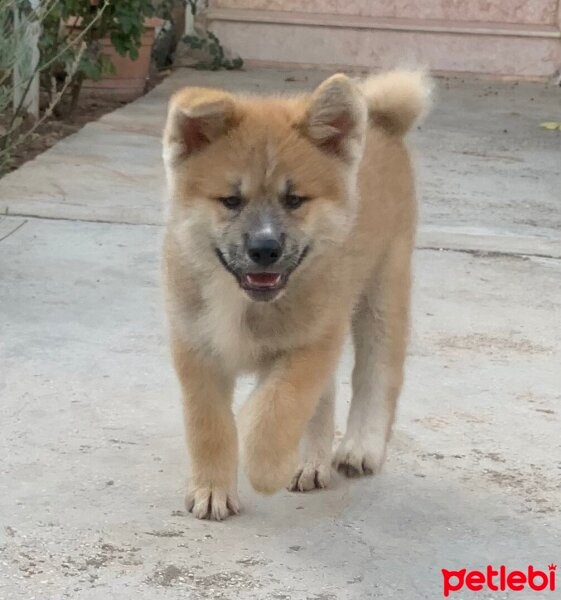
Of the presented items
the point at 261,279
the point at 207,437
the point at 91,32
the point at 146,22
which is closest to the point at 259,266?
the point at 261,279

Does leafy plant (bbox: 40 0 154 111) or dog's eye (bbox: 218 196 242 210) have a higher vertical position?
dog's eye (bbox: 218 196 242 210)

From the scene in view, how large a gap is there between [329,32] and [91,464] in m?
9.05

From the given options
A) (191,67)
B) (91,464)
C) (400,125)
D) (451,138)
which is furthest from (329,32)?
(91,464)

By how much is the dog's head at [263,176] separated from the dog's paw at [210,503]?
0.54 m

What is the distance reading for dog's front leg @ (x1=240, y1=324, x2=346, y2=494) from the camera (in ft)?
10.4

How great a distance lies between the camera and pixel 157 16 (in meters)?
10.2

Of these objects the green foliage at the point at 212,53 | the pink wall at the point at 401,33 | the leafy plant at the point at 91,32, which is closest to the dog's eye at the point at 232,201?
the leafy plant at the point at 91,32

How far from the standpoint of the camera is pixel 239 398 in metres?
4.31

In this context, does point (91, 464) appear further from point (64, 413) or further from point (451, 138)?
point (451, 138)

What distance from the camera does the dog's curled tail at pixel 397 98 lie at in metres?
3.95

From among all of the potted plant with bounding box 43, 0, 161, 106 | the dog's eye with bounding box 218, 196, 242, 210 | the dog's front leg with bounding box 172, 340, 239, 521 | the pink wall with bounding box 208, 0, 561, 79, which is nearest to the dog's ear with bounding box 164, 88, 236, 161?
the dog's eye with bounding box 218, 196, 242, 210

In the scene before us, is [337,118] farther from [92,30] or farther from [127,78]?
[127,78]

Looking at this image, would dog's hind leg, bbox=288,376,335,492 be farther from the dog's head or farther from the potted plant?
the potted plant

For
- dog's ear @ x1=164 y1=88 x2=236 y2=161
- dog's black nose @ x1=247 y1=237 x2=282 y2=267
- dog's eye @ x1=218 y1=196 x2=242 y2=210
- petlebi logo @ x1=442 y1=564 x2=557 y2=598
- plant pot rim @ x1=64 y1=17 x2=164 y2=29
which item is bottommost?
petlebi logo @ x1=442 y1=564 x2=557 y2=598
